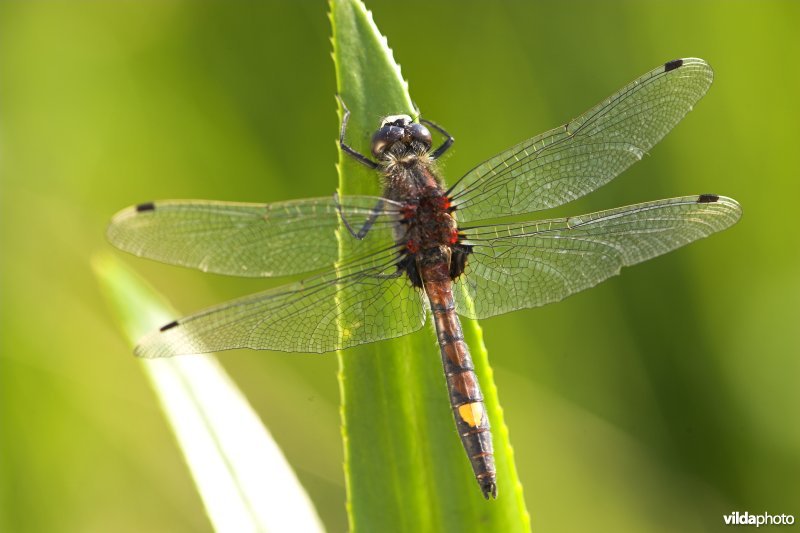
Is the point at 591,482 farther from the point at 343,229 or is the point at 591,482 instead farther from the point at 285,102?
the point at 285,102

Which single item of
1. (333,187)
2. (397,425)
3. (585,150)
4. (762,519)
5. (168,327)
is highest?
(333,187)

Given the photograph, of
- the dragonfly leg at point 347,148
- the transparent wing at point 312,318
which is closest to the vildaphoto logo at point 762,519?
the transparent wing at point 312,318

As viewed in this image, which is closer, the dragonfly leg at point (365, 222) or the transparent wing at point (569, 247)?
the dragonfly leg at point (365, 222)

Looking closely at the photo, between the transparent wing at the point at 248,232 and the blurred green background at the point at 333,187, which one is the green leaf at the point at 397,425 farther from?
the blurred green background at the point at 333,187

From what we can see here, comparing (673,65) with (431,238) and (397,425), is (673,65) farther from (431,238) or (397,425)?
(397,425)

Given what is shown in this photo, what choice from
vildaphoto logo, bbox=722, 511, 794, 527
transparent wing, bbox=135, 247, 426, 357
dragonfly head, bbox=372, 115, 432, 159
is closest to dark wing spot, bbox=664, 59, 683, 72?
dragonfly head, bbox=372, 115, 432, 159

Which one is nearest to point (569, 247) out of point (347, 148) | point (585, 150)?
point (585, 150)

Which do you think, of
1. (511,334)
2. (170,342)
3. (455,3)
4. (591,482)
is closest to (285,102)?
(455,3)
